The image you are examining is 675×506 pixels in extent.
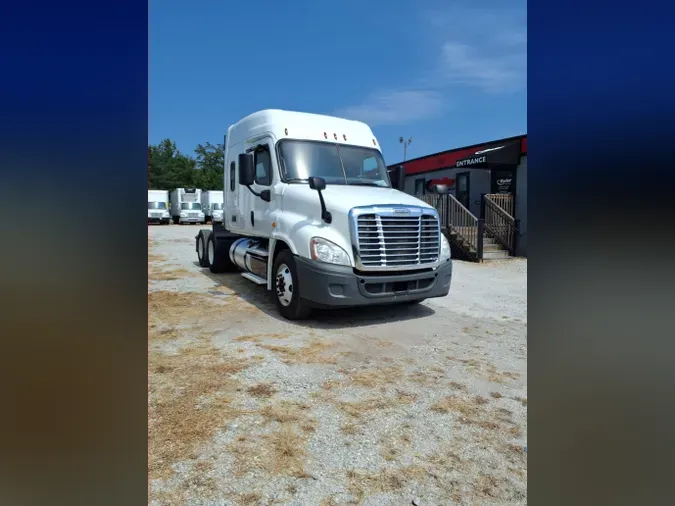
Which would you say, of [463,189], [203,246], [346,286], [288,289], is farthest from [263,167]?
[463,189]

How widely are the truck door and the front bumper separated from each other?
4.91 ft

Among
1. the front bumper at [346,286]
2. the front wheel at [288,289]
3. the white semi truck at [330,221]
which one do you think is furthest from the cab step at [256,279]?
the front bumper at [346,286]

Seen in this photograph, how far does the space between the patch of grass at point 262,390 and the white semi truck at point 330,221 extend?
6.30 ft

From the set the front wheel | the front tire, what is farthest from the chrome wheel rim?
the front tire

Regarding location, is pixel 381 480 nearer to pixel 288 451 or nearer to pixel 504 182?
pixel 288 451

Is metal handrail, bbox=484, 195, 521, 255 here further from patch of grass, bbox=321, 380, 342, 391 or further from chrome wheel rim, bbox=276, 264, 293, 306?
patch of grass, bbox=321, 380, 342, 391

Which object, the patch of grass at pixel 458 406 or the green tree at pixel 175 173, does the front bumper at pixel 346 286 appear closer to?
the patch of grass at pixel 458 406

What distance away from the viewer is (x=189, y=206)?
121 ft

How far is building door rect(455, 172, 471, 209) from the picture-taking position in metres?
20.4

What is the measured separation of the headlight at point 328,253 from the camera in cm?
554

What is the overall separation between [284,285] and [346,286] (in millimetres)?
1042
